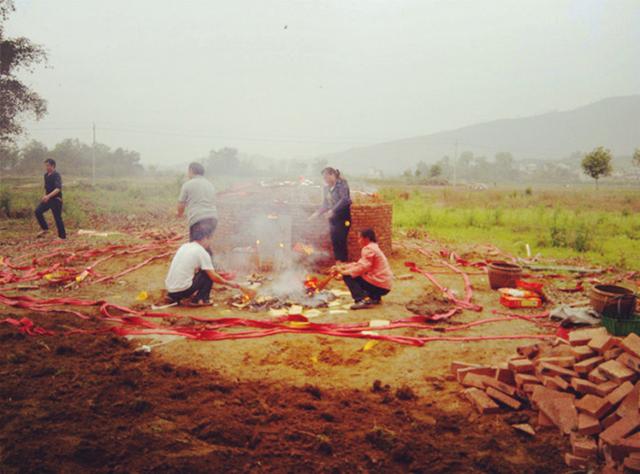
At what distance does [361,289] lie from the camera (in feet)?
22.4

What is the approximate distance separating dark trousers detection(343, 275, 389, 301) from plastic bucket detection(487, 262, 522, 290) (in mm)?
2378

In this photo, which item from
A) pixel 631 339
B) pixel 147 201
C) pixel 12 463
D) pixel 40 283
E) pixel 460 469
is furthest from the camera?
pixel 147 201

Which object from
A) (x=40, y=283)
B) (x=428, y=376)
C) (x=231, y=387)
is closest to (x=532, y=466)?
(x=428, y=376)

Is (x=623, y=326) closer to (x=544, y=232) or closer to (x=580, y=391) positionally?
(x=580, y=391)

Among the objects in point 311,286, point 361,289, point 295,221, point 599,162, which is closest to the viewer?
point 361,289

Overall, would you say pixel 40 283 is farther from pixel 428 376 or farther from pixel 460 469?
pixel 460 469

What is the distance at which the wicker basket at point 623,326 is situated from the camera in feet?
17.1

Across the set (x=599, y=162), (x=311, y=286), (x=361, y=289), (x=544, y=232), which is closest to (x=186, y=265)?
(x=311, y=286)

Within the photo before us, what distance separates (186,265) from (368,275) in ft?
8.76

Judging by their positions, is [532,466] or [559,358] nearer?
[532,466]

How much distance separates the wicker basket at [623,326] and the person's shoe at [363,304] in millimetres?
3102

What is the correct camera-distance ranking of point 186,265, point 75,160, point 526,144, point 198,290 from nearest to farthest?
point 186,265
point 198,290
point 75,160
point 526,144

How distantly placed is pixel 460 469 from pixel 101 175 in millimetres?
49207

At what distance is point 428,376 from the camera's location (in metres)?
4.41
